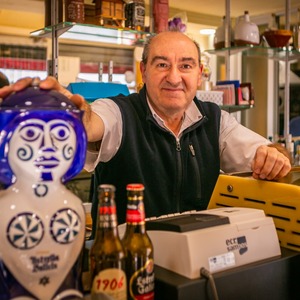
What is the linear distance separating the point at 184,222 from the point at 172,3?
12.9 feet

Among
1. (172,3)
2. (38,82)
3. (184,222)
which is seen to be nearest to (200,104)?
(184,222)

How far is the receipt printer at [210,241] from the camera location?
2.56 ft

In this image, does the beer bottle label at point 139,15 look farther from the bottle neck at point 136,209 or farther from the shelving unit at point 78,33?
the bottle neck at point 136,209

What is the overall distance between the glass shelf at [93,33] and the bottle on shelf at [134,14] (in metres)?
0.04

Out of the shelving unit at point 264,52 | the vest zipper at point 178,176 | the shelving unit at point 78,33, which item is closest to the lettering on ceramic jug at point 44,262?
the vest zipper at point 178,176

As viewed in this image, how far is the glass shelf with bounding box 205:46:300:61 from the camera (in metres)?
3.48

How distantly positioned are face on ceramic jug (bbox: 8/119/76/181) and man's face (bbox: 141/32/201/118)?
990 mm

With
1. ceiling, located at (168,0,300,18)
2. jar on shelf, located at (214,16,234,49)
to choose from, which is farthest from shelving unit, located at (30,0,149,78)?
ceiling, located at (168,0,300,18)

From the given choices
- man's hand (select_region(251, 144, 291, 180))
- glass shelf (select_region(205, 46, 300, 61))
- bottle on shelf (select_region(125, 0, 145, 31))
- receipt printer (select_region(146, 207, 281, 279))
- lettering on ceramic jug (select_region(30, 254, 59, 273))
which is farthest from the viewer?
glass shelf (select_region(205, 46, 300, 61))

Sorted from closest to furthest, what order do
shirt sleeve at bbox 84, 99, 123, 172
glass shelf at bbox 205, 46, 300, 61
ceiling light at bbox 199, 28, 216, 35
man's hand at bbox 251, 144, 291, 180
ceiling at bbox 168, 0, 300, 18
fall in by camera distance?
man's hand at bbox 251, 144, 291, 180 < shirt sleeve at bbox 84, 99, 123, 172 < glass shelf at bbox 205, 46, 300, 61 < ceiling at bbox 168, 0, 300, 18 < ceiling light at bbox 199, 28, 216, 35

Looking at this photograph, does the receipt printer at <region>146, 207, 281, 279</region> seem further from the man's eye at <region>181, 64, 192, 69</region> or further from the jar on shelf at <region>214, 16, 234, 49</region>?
the jar on shelf at <region>214, 16, 234, 49</region>

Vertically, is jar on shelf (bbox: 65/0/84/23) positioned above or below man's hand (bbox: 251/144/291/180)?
above

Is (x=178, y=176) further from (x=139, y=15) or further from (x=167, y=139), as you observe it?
(x=139, y=15)

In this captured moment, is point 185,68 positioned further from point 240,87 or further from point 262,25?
point 262,25
